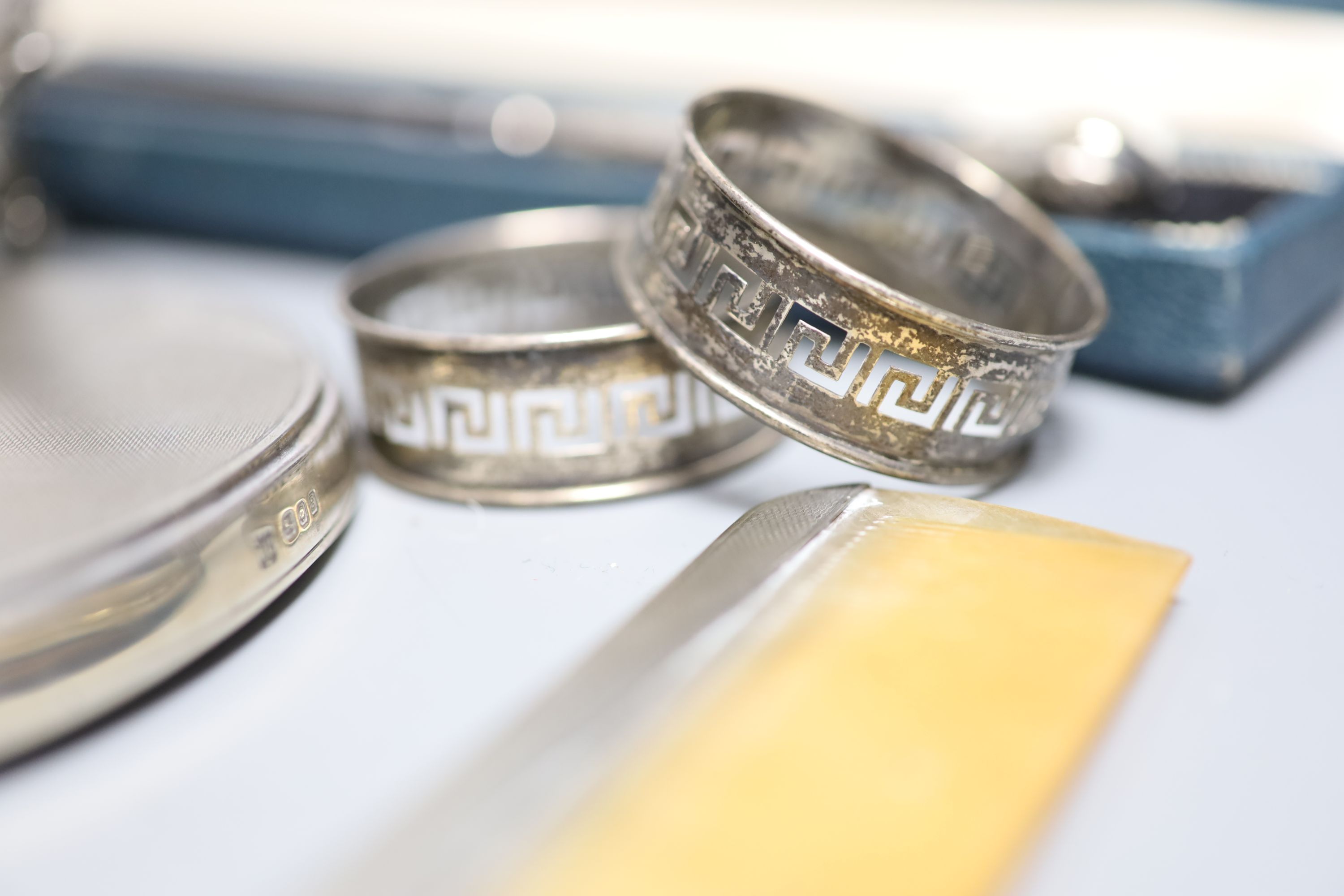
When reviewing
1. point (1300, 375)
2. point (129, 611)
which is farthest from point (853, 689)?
point (1300, 375)

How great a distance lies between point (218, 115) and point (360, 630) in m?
0.83

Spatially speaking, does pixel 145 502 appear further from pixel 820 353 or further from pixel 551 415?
pixel 820 353

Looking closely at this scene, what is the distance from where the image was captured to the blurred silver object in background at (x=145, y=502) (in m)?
0.44

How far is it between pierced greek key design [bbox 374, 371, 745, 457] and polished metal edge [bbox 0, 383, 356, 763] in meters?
0.09

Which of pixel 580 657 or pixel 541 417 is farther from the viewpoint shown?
pixel 541 417

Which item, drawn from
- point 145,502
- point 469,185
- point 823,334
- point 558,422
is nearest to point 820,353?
point 823,334

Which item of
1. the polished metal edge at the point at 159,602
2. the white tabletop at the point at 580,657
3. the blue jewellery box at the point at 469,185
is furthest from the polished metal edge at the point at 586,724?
the blue jewellery box at the point at 469,185

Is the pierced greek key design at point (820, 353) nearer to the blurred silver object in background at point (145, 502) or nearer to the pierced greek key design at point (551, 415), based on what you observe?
the pierced greek key design at point (551, 415)

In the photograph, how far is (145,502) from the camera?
1.61 feet

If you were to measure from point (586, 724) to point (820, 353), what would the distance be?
26 centimetres

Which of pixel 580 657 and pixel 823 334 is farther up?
pixel 823 334

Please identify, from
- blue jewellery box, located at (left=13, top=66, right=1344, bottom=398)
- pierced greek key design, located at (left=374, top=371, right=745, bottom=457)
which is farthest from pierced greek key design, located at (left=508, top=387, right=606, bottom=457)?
blue jewellery box, located at (left=13, top=66, right=1344, bottom=398)

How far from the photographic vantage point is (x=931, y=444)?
608 millimetres

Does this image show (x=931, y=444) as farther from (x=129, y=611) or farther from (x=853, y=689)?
(x=129, y=611)
